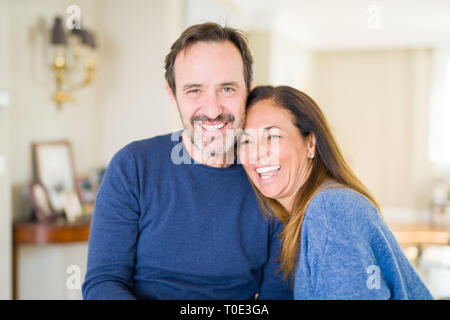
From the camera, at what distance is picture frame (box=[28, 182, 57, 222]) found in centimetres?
243

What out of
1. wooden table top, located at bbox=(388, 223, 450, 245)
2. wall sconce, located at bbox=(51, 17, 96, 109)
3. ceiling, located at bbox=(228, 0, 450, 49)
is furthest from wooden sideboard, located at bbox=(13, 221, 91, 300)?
wooden table top, located at bbox=(388, 223, 450, 245)

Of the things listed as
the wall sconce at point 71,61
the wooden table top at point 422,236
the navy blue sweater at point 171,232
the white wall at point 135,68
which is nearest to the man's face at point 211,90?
the navy blue sweater at point 171,232

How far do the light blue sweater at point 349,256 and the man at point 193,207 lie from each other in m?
0.24

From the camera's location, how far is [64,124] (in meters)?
2.86

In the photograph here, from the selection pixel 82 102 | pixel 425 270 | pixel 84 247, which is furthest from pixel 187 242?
pixel 82 102

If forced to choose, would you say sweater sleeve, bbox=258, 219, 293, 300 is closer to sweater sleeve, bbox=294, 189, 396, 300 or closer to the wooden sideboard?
sweater sleeve, bbox=294, 189, 396, 300

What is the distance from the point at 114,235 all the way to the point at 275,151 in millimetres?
428

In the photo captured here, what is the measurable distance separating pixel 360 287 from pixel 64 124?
240 cm

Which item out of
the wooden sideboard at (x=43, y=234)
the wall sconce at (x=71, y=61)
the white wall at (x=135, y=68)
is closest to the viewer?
the wooden sideboard at (x=43, y=234)

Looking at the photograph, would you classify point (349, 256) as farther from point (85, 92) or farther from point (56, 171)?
point (85, 92)

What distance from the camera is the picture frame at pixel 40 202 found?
243cm

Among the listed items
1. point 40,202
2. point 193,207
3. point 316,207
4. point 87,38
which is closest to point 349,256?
point 316,207

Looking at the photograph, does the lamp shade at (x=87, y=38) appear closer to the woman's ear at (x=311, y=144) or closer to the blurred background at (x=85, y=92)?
the blurred background at (x=85, y=92)

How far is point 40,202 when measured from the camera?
2.47 metres
